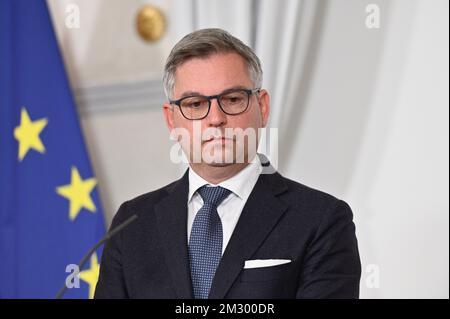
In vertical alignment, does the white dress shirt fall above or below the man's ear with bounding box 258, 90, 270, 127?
below

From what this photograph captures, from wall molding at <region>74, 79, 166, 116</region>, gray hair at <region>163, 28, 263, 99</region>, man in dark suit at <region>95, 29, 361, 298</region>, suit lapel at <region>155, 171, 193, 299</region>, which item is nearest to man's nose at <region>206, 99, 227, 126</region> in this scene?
man in dark suit at <region>95, 29, 361, 298</region>

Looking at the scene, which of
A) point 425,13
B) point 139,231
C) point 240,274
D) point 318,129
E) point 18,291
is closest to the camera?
point 240,274

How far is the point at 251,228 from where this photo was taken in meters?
1.37

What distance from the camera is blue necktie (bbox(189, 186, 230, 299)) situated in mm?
1355

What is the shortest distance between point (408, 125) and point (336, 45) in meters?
0.38

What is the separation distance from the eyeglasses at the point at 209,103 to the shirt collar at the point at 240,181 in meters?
0.14

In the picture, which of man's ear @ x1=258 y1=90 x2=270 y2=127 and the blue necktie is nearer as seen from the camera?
the blue necktie

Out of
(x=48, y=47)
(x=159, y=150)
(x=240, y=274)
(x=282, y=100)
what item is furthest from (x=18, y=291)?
(x=240, y=274)

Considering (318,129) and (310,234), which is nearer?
(310,234)

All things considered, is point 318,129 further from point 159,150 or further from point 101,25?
point 101,25

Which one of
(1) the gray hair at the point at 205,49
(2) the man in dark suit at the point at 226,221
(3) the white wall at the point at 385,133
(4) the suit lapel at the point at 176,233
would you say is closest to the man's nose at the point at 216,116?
(2) the man in dark suit at the point at 226,221

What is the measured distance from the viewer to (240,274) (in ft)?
4.34

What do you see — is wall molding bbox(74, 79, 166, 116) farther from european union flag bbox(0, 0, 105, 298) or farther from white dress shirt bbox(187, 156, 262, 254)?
white dress shirt bbox(187, 156, 262, 254)

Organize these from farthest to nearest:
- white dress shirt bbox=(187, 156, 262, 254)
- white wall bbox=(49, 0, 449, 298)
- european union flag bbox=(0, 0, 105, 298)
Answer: european union flag bbox=(0, 0, 105, 298), white wall bbox=(49, 0, 449, 298), white dress shirt bbox=(187, 156, 262, 254)
